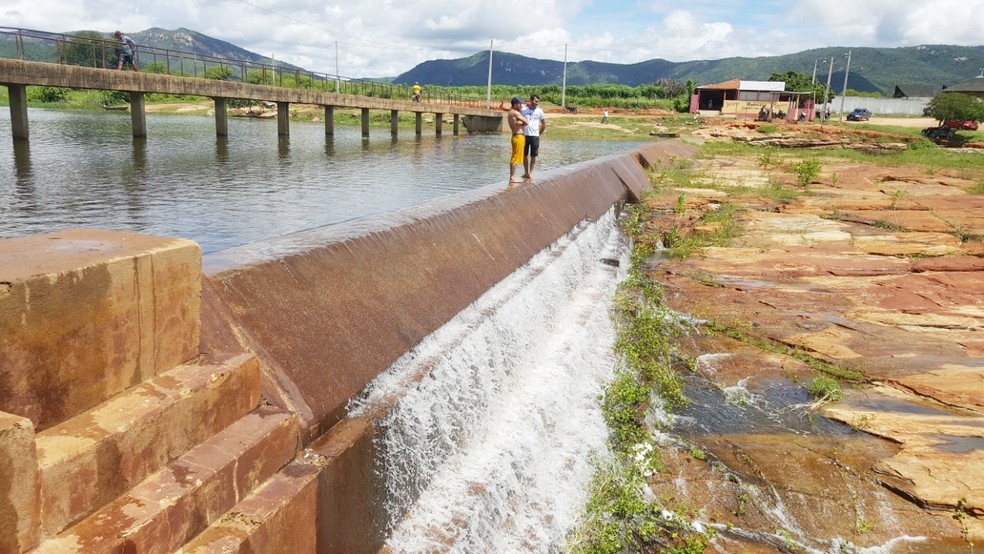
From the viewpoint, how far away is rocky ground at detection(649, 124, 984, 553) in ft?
15.1

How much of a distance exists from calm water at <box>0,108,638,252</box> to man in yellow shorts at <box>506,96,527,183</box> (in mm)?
2235

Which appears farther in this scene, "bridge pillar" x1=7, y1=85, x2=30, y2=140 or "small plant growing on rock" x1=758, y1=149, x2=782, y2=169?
"small plant growing on rock" x1=758, y1=149, x2=782, y2=169

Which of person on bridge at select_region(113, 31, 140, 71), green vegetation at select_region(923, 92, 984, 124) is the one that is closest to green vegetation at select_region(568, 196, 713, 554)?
person on bridge at select_region(113, 31, 140, 71)

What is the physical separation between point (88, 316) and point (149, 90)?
23667mm

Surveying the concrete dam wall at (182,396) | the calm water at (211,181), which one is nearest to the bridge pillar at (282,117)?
the calm water at (211,181)

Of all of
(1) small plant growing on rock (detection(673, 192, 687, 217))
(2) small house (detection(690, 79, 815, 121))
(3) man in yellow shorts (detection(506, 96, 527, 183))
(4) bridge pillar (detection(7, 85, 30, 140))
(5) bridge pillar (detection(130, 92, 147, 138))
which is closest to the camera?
(3) man in yellow shorts (detection(506, 96, 527, 183))

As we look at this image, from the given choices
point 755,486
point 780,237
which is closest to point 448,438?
point 755,486

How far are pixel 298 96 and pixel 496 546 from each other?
1233 inches

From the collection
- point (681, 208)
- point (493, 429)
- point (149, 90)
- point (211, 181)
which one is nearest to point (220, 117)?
point (149, 90)

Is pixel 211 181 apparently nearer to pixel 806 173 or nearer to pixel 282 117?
pixel 806 173

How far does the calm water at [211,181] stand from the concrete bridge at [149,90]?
1031 mm

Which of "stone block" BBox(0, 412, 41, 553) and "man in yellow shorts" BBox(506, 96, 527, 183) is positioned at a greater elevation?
"man in yellow shorts" BBox(506, 96, 527, 183)

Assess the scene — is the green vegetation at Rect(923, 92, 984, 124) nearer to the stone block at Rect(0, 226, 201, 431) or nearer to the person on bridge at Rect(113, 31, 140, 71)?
the person on bridge at Rect(113, 31, 140, 71)

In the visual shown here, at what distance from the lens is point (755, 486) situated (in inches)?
194
